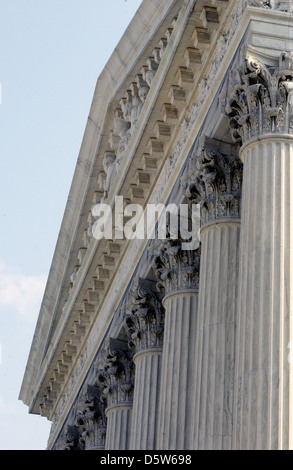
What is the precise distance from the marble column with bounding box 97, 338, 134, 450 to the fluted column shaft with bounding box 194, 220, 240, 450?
1066 cm

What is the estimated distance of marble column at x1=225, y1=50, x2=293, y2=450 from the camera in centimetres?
1925

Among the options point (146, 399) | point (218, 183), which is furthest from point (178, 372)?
point (218, 183)

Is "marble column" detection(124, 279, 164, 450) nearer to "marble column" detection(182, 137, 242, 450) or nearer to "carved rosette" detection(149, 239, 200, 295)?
"carved rosette" detection(149, 239, 200, 295)

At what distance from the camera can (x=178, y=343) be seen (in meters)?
27.5

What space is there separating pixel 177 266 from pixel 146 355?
404 cm

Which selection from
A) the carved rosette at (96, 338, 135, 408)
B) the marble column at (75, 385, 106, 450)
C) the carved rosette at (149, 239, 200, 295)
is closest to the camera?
the carved rosette at (149, 239, 200, 295)

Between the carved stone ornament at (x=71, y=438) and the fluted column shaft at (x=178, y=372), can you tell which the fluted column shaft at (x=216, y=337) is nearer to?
the fluted column shaft at (x=178, y=372)

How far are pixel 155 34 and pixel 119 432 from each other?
11553mm

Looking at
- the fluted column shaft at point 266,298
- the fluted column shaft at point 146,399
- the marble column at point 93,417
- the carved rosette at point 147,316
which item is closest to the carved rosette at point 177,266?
the carved rosette at point 147,316

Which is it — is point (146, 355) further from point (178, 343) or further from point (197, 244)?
point (197, 244)

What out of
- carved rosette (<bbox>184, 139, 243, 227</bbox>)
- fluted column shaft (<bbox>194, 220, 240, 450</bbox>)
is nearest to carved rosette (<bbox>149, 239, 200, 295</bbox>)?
fluted column shaft (<bbox>194, 220, 240, 450</bbox>)

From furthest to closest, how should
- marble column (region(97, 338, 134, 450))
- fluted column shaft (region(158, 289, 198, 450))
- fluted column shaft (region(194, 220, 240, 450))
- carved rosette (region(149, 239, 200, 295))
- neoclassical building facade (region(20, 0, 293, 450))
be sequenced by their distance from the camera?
1. marble column (region(97, 338, 134, 450))
2. carved rosette (region(149, 239, 200, 295))
3. fluted column shaft (region(158, 289, 198, 450))
4. fluted column shaft (region(194, 220, 240, 450))
5. neoclassical building facade (region(20, 0, 293, 450))

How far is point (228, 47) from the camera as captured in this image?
81.1 feet

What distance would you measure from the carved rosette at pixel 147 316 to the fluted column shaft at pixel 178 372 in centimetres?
282
